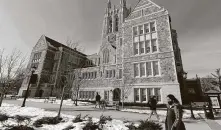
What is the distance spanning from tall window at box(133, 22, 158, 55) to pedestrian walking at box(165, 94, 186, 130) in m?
15.4

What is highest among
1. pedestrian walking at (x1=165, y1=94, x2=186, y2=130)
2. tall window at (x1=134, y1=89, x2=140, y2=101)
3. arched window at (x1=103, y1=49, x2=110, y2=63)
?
arched window at (x1=103, y1=49, x2=110, y2=63)

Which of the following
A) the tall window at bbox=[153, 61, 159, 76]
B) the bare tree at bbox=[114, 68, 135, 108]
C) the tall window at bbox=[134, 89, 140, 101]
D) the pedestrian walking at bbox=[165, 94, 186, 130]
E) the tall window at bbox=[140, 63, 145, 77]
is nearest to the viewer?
the pedestrian walking at bbox=[165, 94, 186, 130]

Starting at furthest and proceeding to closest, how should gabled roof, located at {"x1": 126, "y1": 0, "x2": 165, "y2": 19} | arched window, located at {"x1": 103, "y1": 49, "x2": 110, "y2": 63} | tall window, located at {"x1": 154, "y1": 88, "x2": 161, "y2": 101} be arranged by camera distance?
1. arched window, located at {"x1": 103, "y1": 49, "x2": 110, "y2": 63}
2. gabled roof, located at {"x1": 126, "y1": 0, "x2": 165, "y2": 19}
3. tall window, located at {"x1": 154, "y1": 88, "x2": 161, "y2": 101}

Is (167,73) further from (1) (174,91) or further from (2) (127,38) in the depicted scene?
(2) (127,38)

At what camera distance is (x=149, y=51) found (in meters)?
19.3

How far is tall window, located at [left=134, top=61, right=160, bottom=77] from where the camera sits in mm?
18003

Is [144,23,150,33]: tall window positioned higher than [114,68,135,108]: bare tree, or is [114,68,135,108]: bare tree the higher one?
[144,23,150,33]: tall window

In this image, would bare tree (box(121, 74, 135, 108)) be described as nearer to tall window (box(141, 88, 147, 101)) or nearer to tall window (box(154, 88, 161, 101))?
tall window (box(141, 88, 147, 101))

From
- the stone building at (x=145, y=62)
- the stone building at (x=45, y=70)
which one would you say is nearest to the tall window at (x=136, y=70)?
the stone building at (x=145, y=62)

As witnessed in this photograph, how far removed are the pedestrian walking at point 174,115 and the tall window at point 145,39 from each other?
50.5 feet

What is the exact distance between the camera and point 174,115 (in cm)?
440

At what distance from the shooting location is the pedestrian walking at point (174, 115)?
379cm

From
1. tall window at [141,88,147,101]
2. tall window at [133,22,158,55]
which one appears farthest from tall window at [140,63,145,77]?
tall window at [141,88,147,101]

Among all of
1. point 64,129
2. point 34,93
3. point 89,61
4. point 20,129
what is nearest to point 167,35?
point 64,129
